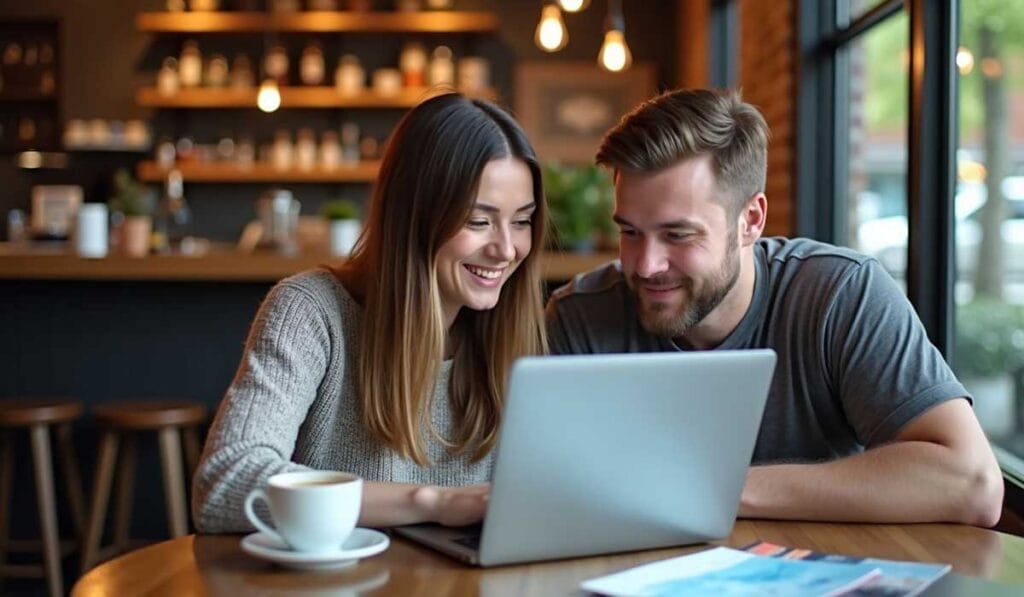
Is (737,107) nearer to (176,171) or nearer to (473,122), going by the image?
(473,122)

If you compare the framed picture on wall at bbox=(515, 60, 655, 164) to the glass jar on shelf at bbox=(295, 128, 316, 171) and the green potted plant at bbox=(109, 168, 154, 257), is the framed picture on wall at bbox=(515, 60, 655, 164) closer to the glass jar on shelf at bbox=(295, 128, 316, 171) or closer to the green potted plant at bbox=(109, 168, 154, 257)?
the glass jar on shelf at bbox=(295, 128, 316, 171)

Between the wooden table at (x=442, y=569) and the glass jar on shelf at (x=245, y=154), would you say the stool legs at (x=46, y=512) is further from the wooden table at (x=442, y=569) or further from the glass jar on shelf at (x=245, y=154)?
the glass jar on shelf at (x=245, y=154)

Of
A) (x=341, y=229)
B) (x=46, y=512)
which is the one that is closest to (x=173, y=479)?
(x=46, y=512)

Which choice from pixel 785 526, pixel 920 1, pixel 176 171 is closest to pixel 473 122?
pixel 785 526

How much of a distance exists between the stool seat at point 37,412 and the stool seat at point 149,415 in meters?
0.07

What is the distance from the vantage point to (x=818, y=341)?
1964mm

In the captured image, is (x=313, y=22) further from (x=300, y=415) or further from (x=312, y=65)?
(x=300, y=415)

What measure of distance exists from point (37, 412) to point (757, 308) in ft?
7.99

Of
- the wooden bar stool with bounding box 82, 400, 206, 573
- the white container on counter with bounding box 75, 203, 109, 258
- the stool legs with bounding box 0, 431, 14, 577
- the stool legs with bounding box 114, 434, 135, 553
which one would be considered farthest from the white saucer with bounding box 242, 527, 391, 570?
the white container on counter with bounding box 75, 203, 109, 258

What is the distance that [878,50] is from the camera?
3734 mm

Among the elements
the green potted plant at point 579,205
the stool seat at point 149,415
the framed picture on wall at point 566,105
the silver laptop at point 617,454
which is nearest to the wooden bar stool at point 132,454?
the stool seat at point 149,415

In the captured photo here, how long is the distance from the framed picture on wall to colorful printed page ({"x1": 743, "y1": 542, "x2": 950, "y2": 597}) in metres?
6.07

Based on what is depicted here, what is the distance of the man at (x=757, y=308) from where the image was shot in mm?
1821

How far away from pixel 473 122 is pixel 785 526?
0.70m
